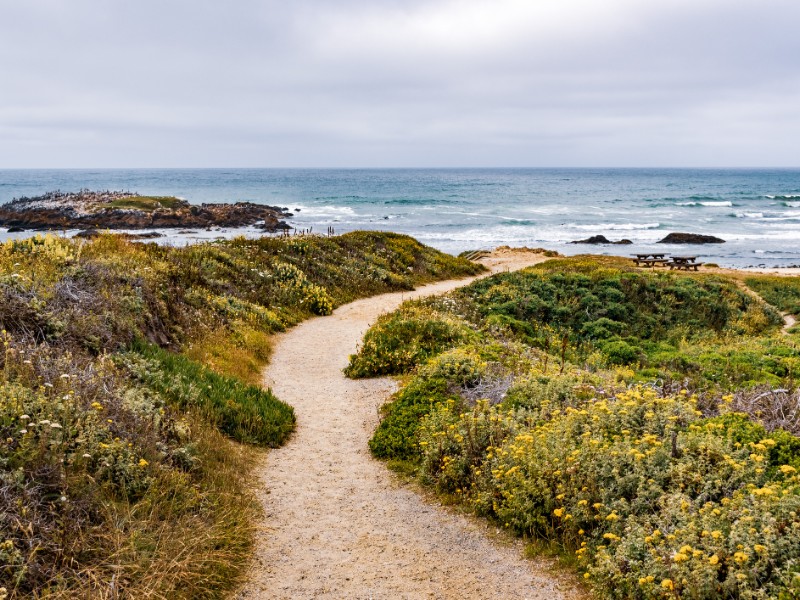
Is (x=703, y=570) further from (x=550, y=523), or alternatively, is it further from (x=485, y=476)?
(x=485, y=476)

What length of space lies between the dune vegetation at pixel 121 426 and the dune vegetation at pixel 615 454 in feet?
8.85

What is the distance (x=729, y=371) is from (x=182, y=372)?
1208 cm

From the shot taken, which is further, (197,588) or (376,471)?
(376,471)

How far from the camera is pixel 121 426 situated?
6734mm

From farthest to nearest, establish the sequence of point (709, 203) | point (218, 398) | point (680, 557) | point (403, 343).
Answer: point (709, 203)
point (403, 343)
point (218, 398)
point (680, 557)

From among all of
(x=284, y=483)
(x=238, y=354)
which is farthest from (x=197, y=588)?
(x=238, y=354)

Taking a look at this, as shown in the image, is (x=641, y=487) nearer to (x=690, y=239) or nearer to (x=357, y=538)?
(x=357, y=538)

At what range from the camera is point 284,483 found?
8102 mm

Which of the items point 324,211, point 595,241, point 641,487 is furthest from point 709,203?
point 641,487

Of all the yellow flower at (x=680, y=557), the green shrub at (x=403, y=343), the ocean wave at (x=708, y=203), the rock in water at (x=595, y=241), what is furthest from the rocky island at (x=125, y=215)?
the ocean wave at (x=708, y=203)

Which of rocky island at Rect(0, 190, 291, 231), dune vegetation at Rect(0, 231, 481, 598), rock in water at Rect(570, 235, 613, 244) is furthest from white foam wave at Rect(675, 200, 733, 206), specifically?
dune vegetation at Rect(0, 231, 481, 598)

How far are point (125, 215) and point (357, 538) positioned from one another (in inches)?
2539

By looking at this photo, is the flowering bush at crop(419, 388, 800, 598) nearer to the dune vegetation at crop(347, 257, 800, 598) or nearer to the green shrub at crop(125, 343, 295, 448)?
the dune vegetation at crop(347, 257, 800, 598)

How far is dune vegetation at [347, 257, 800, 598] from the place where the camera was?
4848 mm
